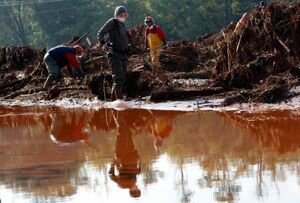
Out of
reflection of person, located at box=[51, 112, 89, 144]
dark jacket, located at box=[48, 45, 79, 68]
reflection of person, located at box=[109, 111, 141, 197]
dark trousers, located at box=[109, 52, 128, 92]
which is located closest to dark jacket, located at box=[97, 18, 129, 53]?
dark trousers, located at box=[109, 52, 128, 92]

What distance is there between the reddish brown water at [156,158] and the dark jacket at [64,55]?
3.13 meters

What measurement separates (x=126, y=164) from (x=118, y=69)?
5.12 meters

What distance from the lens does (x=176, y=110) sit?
35.3ft

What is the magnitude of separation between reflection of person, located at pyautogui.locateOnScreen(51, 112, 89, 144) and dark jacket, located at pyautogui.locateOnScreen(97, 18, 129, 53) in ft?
4.80

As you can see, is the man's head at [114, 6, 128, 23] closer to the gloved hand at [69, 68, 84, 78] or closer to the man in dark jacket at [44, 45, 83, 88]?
the man in dark jacket at [44, 45, 83, 88]

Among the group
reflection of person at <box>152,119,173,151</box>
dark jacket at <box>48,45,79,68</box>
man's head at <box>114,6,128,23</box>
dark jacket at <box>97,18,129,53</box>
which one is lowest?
reflection of person at <box>152,119,173,151</box>

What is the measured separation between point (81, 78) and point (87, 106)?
174 centimetres

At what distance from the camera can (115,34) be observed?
11883 mm

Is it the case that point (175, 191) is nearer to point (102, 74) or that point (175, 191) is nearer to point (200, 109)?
point (200, 109)

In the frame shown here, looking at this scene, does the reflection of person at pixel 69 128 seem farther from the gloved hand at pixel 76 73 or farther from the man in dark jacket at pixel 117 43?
the gloved hand at pixel 76 73

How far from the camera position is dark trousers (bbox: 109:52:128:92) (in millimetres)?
12039

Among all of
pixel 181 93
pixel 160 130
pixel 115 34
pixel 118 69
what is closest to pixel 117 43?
pixel 115 34

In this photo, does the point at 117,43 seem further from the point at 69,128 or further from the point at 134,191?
the point at 134,191

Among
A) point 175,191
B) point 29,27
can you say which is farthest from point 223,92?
point 29,27
